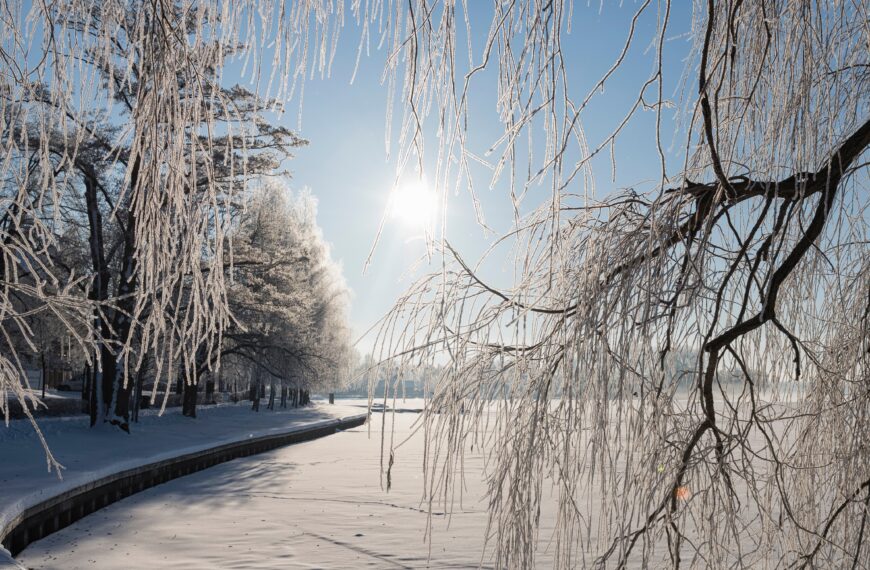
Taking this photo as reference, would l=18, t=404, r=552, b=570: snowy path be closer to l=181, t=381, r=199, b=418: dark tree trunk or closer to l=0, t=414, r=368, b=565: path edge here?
l=0, t=414, r=368, b=565: path edge

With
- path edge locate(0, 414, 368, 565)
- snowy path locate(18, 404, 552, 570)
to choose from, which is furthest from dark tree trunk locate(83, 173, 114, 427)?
snowy path locate(18, 404, 552, 570)

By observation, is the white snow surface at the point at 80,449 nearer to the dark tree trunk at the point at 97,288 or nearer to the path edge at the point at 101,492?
the path edge at the point at 101,492

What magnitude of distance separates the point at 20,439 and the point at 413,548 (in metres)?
7.62

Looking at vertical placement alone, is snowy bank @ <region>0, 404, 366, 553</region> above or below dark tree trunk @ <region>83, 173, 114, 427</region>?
below

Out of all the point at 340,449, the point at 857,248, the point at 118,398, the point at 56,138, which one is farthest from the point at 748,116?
the point at 340,449

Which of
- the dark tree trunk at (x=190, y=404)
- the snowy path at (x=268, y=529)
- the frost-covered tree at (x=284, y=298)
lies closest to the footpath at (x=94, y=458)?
the snowy path at (x=268, y=529)

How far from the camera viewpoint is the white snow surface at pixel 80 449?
26.0 ft

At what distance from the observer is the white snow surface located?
7930mm

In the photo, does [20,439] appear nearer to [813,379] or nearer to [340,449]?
[340,449]

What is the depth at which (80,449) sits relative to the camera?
1204 cm

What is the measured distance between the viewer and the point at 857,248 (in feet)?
7.63

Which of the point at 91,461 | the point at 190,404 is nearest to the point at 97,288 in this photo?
the point at 91,461

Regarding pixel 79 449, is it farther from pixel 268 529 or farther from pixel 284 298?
pixel 284 298

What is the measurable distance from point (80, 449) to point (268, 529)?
16.6ft
